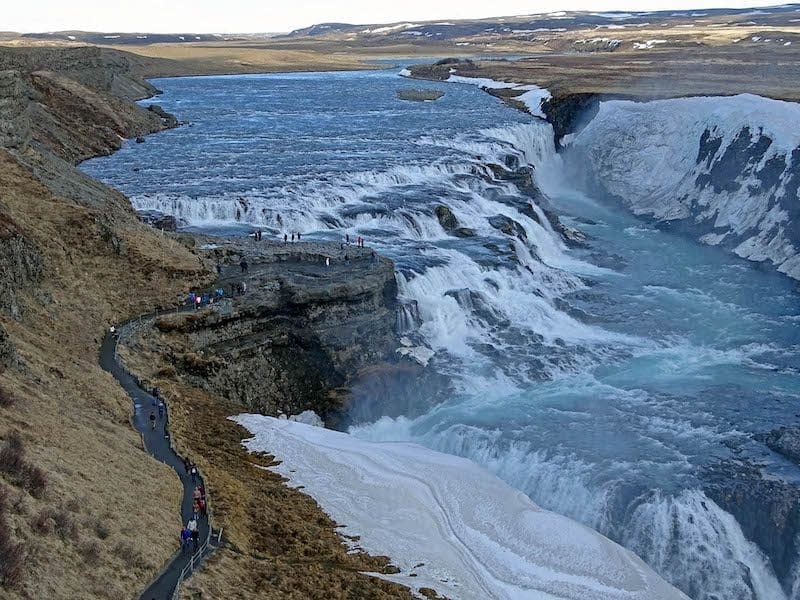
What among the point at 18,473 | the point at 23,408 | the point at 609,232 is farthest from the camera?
the point at 609,232

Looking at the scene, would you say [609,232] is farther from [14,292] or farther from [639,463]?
[14,292]

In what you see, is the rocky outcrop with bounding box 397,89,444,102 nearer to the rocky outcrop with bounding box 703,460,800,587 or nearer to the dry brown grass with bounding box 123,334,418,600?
the dry brown grass with bounding box 123,334,418,600

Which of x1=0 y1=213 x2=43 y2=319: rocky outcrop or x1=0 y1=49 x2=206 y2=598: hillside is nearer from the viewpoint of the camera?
x1=0 y1=49 x2=206 y2=598: hillside

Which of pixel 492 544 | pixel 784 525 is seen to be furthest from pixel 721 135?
pixel 492 544

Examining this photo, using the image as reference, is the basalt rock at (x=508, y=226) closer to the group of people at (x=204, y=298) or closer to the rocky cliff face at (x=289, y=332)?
the rocky cliff face at (x=289, y=332)

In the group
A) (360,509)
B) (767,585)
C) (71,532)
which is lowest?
(767,585)

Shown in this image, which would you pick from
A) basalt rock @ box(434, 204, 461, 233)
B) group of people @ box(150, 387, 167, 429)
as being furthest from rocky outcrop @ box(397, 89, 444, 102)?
group of people @ box(150, 387, 167, 429)

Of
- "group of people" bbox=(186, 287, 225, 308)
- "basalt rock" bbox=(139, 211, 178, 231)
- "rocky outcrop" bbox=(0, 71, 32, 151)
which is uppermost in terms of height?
"rocky outcrop" bbox=(0, 71, 32, 151)

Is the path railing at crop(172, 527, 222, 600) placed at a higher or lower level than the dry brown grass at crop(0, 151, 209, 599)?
lower
